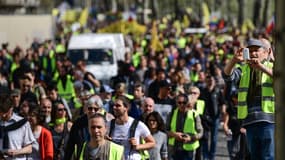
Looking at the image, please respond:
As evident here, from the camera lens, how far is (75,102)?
1455 centimetres

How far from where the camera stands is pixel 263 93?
774 cm

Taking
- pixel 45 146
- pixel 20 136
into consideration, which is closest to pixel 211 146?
pixel 45 146

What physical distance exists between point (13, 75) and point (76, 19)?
51.3 metres

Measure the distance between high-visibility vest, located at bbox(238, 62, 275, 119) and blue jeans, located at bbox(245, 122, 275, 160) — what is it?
0.39 feet

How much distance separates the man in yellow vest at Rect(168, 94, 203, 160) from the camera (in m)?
11.6

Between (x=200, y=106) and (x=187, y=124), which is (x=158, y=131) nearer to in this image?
(x=187, y=124)

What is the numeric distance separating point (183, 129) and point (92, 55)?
48.8 feet

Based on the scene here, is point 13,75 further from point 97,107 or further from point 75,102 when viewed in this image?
point 97,107

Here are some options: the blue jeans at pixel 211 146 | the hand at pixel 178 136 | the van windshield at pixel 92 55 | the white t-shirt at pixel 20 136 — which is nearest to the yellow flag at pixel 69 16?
the van windshield at pixel 92 55

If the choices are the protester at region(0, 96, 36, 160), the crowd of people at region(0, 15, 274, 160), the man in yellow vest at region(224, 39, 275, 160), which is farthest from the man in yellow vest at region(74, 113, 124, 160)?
the protester at region(0, 96, 36, 160)

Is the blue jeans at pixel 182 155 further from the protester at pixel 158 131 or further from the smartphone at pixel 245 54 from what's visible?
the smartphone at pixel 245 54

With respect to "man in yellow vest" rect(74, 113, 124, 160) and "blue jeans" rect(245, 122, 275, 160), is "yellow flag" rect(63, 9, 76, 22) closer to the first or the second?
"blue jeans" rect(245, 122, 275, 160)

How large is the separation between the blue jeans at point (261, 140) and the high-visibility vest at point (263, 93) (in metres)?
A: 0.12

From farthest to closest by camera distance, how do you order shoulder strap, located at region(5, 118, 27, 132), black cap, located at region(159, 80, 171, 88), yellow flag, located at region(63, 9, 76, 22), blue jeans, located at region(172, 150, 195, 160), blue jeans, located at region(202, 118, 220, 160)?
yellow flag, located at region(63, 9, 76, 22), blue jeans, located at region(202, 118, 220, 160), black cap, located at region(159, 80, 171, 88), blue jeans, located at region(172, 150, 195, 160), shoulder strap, located at region(5, 118, 27, 132)
